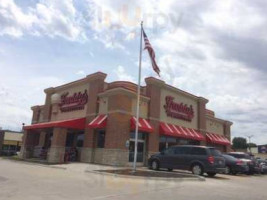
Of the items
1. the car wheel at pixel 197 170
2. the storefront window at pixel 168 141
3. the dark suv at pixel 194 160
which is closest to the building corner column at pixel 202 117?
the storefront window at pixel 168 141

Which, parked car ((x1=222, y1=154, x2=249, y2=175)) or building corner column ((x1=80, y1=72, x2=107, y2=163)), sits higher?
building corner column ((x1=80, y1=72, x2=107, y2=163))

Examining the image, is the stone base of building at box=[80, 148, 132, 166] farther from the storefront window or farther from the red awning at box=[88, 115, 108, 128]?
the storefront window

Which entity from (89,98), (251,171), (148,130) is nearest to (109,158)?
(148,130)

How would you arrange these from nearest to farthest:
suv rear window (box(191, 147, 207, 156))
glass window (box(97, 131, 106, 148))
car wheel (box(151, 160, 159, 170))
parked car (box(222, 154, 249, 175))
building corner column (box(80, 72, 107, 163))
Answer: suv rear window (box(191, 147, 207, 156)) < car wheel (box(151, 160, 159, 170)) < parked car (box(222, 154, 249, 175)) < glass window (box(97, 131, 106, 148)) < building corner column (box(80, 72, 107, 163))

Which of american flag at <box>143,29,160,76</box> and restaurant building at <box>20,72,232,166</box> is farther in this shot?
restaurant building at <box>20,72,232,166</box>

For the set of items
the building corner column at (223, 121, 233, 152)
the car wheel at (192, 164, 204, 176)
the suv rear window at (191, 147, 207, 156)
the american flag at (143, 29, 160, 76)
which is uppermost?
the american flag at (143, 29, 160, 76)

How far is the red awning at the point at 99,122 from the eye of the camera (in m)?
27.1

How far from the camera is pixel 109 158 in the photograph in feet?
87.2

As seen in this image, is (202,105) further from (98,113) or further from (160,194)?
(160,194)

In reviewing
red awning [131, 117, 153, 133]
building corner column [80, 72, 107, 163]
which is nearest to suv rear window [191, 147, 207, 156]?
red awning [131, 117, 153, 133]

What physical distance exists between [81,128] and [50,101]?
9426mm

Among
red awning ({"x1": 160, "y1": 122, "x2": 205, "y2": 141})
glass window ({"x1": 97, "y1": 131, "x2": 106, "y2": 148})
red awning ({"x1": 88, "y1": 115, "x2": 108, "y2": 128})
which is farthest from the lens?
red awning ({"x1": 160, "y1": 122, "x2": 205, "y2": 141})

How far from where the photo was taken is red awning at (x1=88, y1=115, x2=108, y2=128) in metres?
27.1

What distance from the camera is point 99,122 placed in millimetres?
27250
